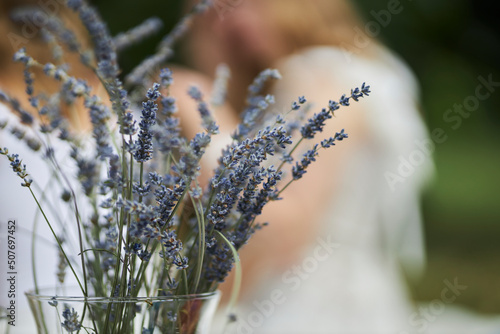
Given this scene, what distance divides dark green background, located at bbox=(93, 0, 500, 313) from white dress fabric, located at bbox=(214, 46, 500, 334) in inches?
17.5

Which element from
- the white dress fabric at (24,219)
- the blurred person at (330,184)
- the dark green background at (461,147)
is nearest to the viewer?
the white dress fabric at (24,219)

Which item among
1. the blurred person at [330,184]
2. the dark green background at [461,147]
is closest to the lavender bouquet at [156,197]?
the blurred person at [330,184]

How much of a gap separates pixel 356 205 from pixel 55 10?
0.94 metres

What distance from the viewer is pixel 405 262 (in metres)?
1.79

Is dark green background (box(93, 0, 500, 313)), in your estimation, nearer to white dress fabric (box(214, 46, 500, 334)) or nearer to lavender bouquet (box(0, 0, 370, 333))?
white dress fabric (box(214, 46, 500, 334))

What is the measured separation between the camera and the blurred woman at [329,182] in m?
1.28

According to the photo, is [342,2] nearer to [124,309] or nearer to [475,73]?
[475,73]

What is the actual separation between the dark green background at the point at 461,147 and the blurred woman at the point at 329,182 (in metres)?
0.32

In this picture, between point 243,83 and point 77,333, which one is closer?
point 77,333

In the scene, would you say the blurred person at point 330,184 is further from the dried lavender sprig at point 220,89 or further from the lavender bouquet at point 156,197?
the lavender bouquet at point 156,197

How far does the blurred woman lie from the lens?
1276 mm

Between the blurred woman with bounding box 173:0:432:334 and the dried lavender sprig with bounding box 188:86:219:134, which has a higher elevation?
the dried lavender sprig with bounding box 188:86:219:134

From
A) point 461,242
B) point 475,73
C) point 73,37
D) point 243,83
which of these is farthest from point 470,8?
point 73,37

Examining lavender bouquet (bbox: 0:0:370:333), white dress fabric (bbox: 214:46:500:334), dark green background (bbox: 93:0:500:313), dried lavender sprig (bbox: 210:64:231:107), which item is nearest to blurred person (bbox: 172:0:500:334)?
white dress fabric (bbox: 214:46:500:334)
